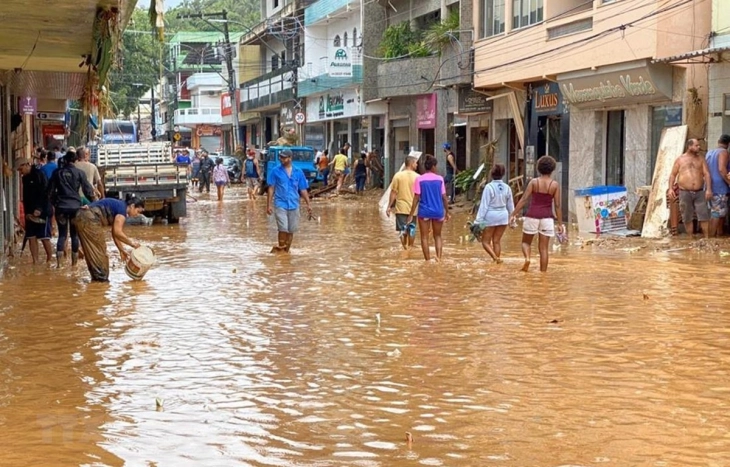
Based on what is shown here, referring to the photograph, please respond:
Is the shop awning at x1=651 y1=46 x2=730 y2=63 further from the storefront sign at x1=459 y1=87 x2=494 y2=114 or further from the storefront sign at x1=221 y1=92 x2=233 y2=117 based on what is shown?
the storefront sign at x1=221 y1=92 x2=233 y2=117

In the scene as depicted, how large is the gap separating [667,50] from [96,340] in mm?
14331

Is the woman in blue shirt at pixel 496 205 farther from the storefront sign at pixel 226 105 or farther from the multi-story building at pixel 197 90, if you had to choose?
the multi-story building at pixel 197 90

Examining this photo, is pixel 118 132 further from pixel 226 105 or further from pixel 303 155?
pixel 226 105

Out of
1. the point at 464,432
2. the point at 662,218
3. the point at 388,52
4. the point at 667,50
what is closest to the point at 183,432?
the point at 464,432

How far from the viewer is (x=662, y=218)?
18344mm

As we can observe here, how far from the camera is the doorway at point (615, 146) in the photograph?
23.6 m

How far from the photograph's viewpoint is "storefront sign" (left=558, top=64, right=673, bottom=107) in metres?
20.5

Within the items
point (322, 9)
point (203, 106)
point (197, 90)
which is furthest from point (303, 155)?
point (197, 90)

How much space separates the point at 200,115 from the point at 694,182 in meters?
71.9

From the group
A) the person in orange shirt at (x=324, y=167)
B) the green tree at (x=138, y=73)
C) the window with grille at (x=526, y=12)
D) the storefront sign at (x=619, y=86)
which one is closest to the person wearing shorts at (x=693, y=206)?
the storefront sign at (x=619, y=86)

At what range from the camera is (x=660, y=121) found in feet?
70.2

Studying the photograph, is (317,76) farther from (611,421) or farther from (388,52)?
(611,421)

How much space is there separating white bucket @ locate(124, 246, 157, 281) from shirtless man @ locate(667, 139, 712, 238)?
885 cm

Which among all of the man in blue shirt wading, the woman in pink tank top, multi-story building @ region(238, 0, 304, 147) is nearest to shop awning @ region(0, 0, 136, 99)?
the man in blue shirt wading
